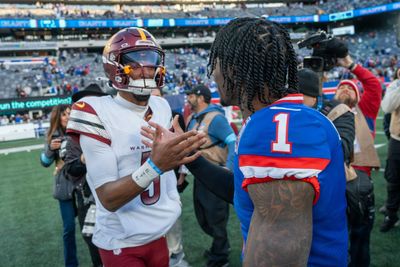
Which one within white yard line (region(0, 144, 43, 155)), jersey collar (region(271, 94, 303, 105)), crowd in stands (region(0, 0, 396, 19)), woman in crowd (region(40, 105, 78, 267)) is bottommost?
white yard line (region(0, 144, 43, 155))

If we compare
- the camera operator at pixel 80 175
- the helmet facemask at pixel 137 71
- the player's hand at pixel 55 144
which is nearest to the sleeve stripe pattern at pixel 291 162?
the helmet facemask at pixel 137 71

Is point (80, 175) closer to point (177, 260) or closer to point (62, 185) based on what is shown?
point (62, 185)

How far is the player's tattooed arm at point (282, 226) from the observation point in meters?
A: 1.11

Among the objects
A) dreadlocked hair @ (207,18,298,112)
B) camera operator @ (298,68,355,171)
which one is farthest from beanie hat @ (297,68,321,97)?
dreadlocked hair @ (207,18,298,112)

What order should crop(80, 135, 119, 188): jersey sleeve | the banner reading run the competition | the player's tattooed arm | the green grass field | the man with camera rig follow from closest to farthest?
1. the player's tattooed arm
2. crop(80, 135, 119, 188): jersey sleeve
3. the man with camera rig
4. the green grass field
5. the banner reading run the competition

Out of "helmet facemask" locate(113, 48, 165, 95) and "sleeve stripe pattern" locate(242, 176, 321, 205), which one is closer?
"sleeve stripe pattern" locate(242, 176, 321, 205)

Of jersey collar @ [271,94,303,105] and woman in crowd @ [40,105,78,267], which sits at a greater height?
jersey collar @ [271,94,303,105]

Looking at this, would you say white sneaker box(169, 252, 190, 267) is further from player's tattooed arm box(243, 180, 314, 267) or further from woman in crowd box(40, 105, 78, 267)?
player's tattooed arm box(243, 180, 314, 267)

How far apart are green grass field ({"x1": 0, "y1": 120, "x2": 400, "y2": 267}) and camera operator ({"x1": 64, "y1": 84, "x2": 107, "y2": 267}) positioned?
3.38 ft

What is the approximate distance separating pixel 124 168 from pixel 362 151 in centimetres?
271

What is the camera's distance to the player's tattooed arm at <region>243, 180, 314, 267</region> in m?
1.11

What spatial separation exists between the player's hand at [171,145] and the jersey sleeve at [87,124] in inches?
12.4

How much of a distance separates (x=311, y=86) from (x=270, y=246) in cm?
182

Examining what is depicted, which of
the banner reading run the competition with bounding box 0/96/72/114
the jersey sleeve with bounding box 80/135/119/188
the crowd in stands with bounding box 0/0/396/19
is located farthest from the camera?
the crowd in stands with bounding box 0/0/396/19
